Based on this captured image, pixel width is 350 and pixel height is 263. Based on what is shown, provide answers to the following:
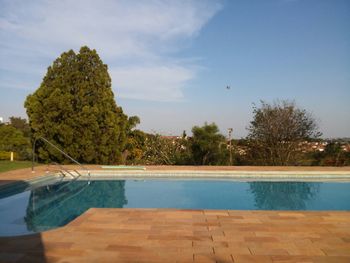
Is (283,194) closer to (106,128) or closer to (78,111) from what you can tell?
(106,128)

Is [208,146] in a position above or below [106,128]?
below

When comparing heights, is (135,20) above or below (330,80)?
above

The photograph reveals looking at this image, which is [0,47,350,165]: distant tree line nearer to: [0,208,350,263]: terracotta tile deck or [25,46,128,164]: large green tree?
[25,46,128,164]: large green tree

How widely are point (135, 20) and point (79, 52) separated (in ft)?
9.38

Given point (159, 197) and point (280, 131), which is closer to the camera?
point (159, 197)

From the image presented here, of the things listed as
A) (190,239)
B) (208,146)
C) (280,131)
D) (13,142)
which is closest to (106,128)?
(208,146)

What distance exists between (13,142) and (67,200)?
12.7m

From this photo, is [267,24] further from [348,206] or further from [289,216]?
[289,216]

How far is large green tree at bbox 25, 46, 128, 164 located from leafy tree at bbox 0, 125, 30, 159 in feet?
9.07

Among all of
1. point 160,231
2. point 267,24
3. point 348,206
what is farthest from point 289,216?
point 267,24

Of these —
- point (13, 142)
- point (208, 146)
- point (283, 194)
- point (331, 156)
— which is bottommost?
point (283, 194)

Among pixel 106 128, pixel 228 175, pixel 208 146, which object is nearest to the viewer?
pixel 228 175

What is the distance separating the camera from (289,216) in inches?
204

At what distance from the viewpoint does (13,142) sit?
18.7m
